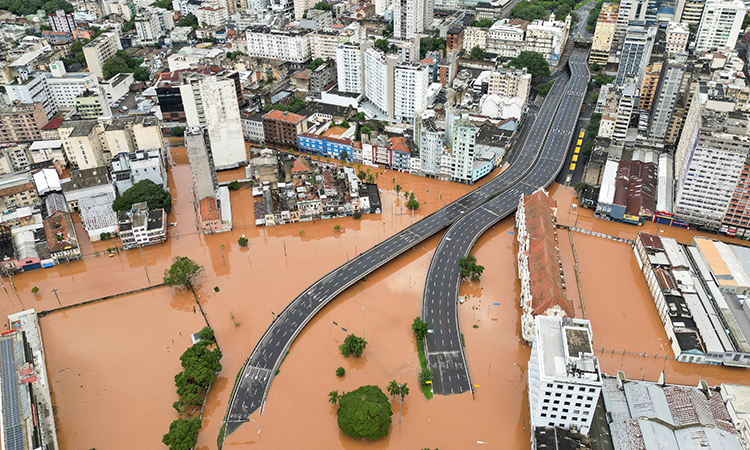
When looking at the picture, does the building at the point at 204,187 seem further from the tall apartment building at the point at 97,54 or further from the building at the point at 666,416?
the tall apartment building at the point at 97,54

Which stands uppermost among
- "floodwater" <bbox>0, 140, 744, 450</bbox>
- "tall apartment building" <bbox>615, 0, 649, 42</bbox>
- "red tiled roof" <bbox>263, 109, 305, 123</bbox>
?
"tall apartment building" <bbox>615, 0, 649, 42</bbox>

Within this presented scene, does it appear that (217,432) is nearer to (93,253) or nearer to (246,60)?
(93,253)

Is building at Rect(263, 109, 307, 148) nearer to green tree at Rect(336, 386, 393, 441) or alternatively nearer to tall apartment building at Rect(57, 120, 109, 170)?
tall apartment building at Rect(57, 120, 109, 170)

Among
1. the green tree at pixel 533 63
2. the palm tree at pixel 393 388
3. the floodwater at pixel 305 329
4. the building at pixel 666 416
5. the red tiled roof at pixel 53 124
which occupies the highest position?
the green tree at pixel 533 63

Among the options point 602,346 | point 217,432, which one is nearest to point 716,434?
point 602,346

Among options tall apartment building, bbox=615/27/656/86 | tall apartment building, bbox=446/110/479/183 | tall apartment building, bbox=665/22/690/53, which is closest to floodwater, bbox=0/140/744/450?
tall apartment building, bbox=446/110/479/183

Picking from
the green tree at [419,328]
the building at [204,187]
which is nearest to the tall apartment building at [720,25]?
the green tree at [419,328]
